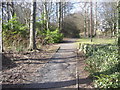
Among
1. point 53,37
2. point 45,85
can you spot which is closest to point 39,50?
point 45,85

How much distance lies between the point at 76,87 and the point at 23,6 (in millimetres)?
16295

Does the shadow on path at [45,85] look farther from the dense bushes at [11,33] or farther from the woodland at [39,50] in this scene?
the dense bushes at [11,33]

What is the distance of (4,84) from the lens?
382 cm

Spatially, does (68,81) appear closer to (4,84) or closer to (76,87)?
(76,87)

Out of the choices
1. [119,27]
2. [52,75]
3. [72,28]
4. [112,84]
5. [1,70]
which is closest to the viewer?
[112,84]

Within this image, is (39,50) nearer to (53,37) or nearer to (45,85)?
(45,85)

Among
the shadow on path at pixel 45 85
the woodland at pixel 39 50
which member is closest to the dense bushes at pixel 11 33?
the woodland at pixel 39 50

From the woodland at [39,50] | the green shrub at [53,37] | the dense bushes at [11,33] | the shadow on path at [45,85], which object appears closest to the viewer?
the shadow on path at [45,85]

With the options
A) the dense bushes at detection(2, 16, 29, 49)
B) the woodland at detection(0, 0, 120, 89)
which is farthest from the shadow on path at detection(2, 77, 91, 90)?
the dense bushes at detection(2, 16, 29, 49)

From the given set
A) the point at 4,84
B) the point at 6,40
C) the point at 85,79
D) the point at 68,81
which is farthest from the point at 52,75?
the point at 6,40

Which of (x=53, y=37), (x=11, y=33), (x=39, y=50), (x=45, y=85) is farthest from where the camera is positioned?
(x=53, y=37)

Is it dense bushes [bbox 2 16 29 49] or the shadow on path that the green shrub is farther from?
the shadow on path

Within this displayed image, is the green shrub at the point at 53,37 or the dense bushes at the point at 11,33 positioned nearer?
the dense bushes at the point at 11,33

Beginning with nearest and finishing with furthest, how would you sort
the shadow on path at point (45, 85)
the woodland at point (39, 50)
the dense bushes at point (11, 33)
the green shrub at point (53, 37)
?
the shadow on path at point (45, 85) → the woodland at point (39, 50) → the dense bushes at point (11, 33) → the green shrub at point (53, 37)
